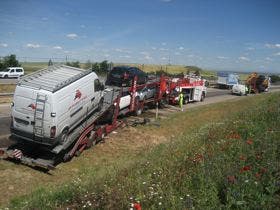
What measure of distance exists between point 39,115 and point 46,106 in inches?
18.1

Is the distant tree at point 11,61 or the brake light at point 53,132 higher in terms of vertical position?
the distant tree at point 11,61

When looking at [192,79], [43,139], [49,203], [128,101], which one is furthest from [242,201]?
[192,79]

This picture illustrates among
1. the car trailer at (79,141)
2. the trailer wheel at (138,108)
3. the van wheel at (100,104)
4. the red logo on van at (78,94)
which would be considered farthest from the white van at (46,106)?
the trailer wheel at (138,108)

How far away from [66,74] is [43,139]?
3.00 metres

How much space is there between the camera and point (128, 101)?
23719mm

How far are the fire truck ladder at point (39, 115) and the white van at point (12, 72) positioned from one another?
3964cm

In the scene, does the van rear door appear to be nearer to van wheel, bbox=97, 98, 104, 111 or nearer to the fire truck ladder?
the fire truck ladder

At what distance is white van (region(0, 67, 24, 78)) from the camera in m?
52.8

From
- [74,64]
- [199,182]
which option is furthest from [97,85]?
[74,64]

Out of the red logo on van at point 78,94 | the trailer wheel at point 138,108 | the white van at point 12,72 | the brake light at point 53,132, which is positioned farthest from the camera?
the white van at point 12,72

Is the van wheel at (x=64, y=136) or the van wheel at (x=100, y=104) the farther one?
the van wheel at (x=100, y=104)

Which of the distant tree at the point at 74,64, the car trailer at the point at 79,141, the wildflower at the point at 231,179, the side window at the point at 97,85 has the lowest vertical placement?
the car trailer at the point at 79,141

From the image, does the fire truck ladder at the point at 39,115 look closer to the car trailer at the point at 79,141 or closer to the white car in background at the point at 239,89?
the car trailer at the point at 79,141

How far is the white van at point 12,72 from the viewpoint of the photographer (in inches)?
2078
